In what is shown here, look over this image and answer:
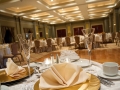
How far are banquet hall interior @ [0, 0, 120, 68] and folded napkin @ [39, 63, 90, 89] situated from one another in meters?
3.32

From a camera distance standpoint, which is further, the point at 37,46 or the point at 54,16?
the point at 54,16

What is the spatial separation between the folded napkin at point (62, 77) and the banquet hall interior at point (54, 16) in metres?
3.32

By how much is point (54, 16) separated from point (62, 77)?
1187 cm

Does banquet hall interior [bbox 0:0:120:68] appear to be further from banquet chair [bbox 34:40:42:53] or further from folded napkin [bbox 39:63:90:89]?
folded napkin [bbox 39:63:90:89]

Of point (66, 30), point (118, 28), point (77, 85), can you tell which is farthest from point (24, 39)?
point (66, 30)

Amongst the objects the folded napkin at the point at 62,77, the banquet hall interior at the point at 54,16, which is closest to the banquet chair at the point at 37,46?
the banquet hall interior at the point at 54,16

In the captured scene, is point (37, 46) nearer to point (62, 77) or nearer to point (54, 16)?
point (54, 16)

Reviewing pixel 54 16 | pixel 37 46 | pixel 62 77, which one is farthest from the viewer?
pixel 54 16

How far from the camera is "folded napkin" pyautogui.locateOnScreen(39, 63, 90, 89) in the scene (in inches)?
22.4

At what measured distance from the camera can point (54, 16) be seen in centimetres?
1195

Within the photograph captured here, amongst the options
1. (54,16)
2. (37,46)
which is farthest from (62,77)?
(54,16)

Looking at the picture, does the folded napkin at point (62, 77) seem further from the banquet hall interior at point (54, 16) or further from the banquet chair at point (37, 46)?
the banquet chair at point (37, 46)

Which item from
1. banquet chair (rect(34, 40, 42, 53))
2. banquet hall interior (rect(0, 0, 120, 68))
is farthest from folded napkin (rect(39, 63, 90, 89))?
banquet chair (rect(34, 40, 42, 53))

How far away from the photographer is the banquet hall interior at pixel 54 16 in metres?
5.32
